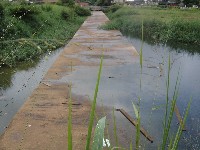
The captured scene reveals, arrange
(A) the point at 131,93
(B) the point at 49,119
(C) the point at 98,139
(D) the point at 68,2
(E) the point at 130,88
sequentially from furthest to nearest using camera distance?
1. (D) the point at 68,2
2. (E) the point at 130,88
3. (A) the point at 131,93
4. (B) the point at 49,119
5. (C) the point at 98,139

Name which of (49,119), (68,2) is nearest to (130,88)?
(49,119)

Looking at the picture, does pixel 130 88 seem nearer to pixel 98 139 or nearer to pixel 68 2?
pixel 98 139

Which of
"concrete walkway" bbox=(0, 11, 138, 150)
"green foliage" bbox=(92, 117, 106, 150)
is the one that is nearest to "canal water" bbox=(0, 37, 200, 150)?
"concrete walkway" bbox=(0, 11, 138, 150)

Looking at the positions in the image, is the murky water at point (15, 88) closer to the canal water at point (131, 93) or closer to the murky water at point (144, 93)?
the canal water at point (131, 93)

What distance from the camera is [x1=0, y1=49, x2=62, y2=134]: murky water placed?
479 cm

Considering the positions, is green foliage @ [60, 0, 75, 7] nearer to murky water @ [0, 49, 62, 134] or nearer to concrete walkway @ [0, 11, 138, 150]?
murky water @ [0, 49, 62, 134]

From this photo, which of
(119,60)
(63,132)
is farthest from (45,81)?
(119,60)

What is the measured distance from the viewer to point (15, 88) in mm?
6148

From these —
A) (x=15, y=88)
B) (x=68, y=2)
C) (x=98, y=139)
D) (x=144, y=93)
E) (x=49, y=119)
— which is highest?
(x=98, y=139)

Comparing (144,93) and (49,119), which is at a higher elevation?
(49,119)

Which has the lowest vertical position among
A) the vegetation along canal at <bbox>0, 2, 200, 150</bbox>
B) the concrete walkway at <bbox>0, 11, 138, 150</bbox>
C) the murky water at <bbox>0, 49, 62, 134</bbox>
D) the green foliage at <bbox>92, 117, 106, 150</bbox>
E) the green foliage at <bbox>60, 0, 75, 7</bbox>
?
the murky water at <bbox>0, 49, 62, 134</bbox>

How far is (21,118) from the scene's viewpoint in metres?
3.28

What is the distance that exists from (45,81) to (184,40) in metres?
8.73

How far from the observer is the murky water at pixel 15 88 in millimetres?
4785
